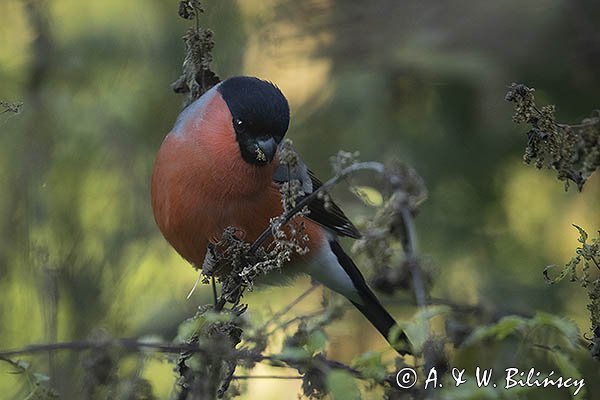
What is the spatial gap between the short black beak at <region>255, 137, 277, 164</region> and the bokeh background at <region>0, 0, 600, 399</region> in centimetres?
61

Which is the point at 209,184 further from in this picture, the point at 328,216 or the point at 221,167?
the point at 328,216

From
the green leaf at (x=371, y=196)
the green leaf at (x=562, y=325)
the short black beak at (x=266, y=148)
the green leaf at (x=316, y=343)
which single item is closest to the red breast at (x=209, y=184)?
the short black beak at (x=266, y=148)

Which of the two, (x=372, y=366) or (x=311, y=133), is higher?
(x=311, y=133)

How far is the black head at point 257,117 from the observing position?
2875mm

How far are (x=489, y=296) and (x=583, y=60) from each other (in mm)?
1013

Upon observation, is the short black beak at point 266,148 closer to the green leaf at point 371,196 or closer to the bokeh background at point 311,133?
the green leaf at point 371,196

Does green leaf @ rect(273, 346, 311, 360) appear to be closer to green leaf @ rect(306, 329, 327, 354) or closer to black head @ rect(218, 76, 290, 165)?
green leaf @ rect(306, 329, 327, 354)

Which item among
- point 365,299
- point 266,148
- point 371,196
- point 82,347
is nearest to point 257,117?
point 266,148

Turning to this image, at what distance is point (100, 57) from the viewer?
4664 millimetres

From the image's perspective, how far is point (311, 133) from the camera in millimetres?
4719

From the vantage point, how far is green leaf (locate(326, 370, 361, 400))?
59.4 inches

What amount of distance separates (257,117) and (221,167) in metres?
0.21

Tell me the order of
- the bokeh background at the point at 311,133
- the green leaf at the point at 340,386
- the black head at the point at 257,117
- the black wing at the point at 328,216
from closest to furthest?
the green leaf at the point at 340,386 < the black head at the point at 257,117 < the black wing at the point at 328,216 < the bokeh background at the point at 311,133

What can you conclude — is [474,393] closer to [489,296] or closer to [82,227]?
[489,296]
